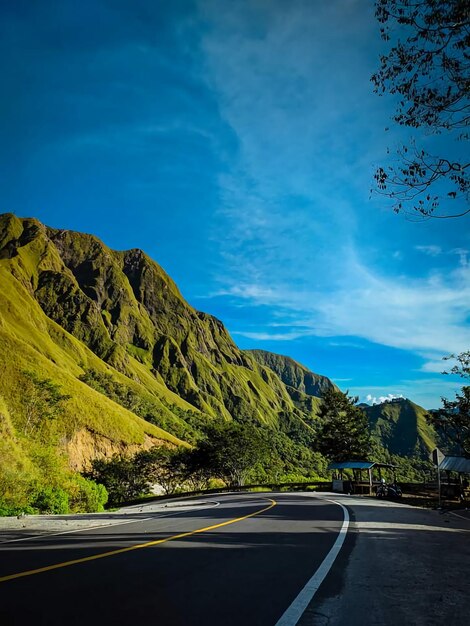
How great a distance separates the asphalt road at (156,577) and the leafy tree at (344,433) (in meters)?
54.2

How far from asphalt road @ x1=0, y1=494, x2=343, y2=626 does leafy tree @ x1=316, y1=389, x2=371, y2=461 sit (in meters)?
54.2

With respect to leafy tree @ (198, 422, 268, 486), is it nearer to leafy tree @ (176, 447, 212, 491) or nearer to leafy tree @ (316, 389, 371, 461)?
leafy tree @ (176, 447, 212, 491)

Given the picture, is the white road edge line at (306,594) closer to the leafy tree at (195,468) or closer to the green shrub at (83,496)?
the green shrub at (83,496)

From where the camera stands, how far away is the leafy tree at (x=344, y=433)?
60.4 meters

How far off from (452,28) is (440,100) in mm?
1382

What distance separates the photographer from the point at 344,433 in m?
60.8

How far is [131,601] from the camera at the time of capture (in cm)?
442

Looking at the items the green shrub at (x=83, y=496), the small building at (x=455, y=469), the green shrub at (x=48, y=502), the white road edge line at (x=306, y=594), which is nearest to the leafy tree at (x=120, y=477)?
the green shrub at (x=83, y=496)

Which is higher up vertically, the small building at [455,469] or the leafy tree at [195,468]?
the small building at [455,469]

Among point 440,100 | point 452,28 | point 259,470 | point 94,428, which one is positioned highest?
point 452,28

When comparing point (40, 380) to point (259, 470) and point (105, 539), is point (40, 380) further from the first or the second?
point (105, 539)

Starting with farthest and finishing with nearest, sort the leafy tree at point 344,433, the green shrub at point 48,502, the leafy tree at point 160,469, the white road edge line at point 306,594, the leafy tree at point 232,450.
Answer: the leafy tree at point 160,469 → the leafy tree at point 232,450 → the leafy tree at point 344,433 → the green shrub at point 48,502 → the white road edge line at point 306,594

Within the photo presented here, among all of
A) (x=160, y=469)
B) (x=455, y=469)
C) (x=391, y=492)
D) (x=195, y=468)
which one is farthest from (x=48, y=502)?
(x=160, y=469)

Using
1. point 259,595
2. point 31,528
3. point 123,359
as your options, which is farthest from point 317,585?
point 123,359
